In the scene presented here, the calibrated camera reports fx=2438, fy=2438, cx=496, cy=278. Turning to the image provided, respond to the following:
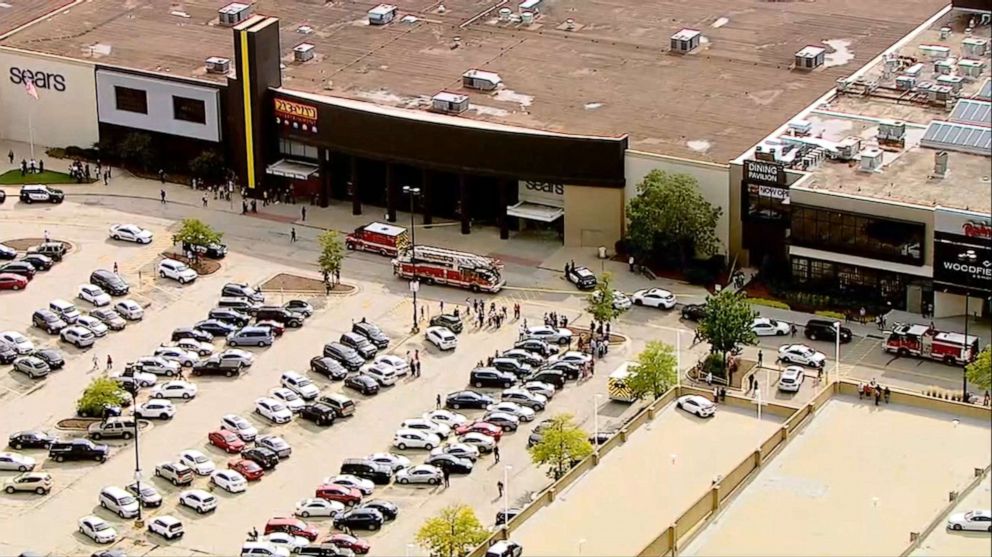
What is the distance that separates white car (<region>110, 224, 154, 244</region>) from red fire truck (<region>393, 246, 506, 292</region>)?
17970mm

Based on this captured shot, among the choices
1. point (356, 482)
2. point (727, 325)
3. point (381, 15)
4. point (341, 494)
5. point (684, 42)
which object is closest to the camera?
point (341, 494)

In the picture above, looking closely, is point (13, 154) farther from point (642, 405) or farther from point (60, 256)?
point (642, 405)

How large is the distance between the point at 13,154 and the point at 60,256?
21.6m

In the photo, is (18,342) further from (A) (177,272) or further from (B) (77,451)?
Result: (B) (77,451)

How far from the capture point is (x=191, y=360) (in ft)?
455

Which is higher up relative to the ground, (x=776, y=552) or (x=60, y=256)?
(x=776, y=552)

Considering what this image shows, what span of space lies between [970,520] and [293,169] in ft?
269

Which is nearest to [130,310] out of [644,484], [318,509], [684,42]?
[318,509]

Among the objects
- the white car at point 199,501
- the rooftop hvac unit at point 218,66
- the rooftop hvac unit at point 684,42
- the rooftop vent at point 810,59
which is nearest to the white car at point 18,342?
the white car at point 199,501

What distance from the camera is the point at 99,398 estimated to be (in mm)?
130875

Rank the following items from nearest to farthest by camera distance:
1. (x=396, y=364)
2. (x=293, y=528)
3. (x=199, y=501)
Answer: (x=293, y=528)
(x=199, y=501)
(x=396, y=364)

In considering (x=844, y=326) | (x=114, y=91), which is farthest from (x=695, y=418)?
(x=114, y=91)

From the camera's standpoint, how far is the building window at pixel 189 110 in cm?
16788

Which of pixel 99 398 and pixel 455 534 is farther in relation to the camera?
pixel 99 398
